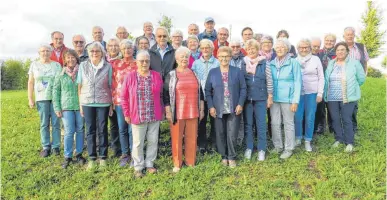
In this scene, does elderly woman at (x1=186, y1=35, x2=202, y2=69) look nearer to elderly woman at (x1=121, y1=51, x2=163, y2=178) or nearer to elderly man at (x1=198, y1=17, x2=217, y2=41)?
elderly woman at (x1=121, y1=51, x2=163, y2=178)

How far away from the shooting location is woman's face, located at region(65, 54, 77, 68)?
582 cm

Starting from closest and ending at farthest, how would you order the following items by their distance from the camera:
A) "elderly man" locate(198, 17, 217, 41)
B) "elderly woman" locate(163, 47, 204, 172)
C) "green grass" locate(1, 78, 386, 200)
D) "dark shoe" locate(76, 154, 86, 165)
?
"green grass" locate(1, 78, 386, 200), "elderly woman" locate(163, 47, 204, 172), "dark shoe" locate(76, 154, 86, 165), "elderly man" locate(198, 17, 217, 41)

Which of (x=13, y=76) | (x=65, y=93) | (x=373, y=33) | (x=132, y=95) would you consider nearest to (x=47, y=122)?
(x=65, y=93)

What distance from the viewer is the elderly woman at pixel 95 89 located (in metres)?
5.55

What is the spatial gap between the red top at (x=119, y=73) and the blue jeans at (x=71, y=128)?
0.84 metres

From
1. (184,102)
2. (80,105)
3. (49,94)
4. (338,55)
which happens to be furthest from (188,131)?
(338,55)

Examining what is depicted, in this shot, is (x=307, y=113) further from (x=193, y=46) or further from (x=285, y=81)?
(x=193, y=46)

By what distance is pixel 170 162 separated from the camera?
20.2ft

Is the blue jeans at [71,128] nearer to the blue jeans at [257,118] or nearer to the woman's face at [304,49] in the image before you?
the blue jeans at [257,118]

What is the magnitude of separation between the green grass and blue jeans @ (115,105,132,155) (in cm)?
38

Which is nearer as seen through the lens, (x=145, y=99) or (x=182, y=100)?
(x=145, y=99)

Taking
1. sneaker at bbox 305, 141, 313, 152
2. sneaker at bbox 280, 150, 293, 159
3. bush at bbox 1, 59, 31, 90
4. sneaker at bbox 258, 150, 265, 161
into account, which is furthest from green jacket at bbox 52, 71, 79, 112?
bush at bbox 1, 59, 31, 90

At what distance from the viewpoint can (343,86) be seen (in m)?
6.16

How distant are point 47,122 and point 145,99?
7.82 feet
